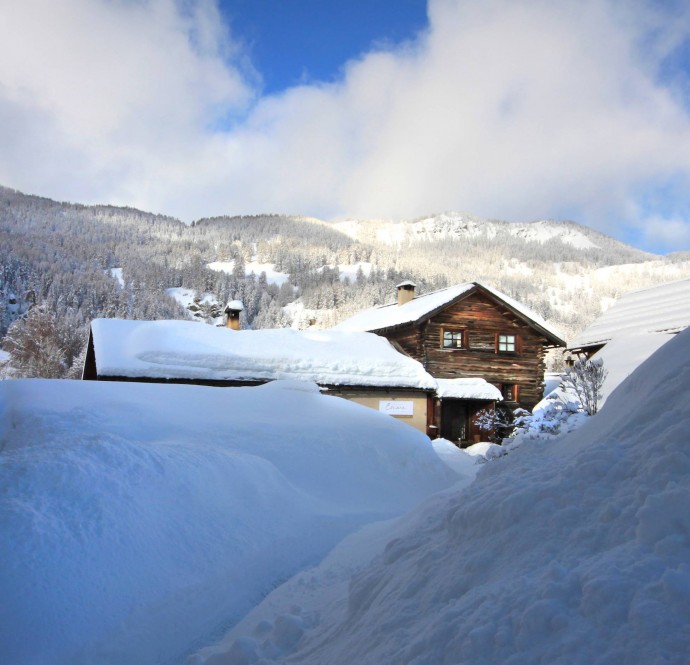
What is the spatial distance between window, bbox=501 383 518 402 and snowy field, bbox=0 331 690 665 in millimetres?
20407

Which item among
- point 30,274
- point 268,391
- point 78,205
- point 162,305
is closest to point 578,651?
point 268,391

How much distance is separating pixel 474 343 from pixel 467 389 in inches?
147

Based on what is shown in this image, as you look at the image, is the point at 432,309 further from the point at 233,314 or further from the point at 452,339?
the point at 233,314

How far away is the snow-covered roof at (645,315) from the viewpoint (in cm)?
2409

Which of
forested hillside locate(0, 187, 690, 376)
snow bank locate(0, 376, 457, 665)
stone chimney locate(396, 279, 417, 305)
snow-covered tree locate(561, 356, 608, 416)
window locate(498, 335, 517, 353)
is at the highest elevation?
forested hillside locate(0, 187, 690, 376)

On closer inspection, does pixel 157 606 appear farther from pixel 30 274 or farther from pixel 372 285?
pixel 372 285

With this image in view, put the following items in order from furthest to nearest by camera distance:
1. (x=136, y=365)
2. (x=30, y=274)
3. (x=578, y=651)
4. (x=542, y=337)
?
1. (x=30, y=274)
2. (x=542, y=337)
3. (x=136, y=365)
4. (x=578, y=651)

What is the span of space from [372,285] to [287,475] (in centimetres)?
8890

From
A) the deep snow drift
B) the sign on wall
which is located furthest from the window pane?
the deep snow drift

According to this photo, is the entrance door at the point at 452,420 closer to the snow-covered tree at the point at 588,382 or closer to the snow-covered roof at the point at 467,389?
the snow-covered roof at the point at 467,389

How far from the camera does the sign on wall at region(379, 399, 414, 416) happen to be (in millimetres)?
19656

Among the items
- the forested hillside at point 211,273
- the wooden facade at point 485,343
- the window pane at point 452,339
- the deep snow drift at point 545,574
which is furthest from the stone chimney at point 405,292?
the deep snow drift at point 545,574

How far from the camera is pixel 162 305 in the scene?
232 ft

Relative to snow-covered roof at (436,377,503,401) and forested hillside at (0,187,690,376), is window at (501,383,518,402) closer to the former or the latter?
snow-covered roof at (436,377,503,401)
